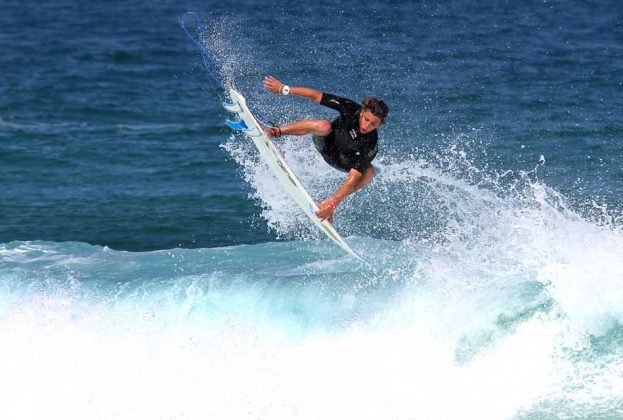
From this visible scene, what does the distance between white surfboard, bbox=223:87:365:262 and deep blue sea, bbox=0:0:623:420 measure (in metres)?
0.73

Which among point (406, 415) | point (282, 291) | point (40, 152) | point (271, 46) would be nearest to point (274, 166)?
point (282, 291)

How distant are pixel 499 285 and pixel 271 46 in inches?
488

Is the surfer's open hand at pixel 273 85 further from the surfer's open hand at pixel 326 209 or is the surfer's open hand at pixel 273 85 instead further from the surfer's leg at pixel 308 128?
the surfer's open hand at pixel 326 209

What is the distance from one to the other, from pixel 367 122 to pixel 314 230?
354 centimetres

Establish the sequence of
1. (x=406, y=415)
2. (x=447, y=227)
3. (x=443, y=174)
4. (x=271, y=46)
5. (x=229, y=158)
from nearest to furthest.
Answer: (x=406, y=415), (x=447, y=227), (x=443, y=174), (x=229, y=158), (x=271, y=46)

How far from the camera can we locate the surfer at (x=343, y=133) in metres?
10.0

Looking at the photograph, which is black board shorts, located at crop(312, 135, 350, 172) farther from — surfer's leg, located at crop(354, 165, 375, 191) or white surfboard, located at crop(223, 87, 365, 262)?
white surfboard, located at crop(223, 87, 365, 262)

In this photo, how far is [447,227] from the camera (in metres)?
12.9

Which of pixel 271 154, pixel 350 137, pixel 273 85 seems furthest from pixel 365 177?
pixel 273 85

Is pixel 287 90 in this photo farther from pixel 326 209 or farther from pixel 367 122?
pixel 326 209

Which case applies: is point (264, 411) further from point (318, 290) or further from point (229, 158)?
point (229, 158)

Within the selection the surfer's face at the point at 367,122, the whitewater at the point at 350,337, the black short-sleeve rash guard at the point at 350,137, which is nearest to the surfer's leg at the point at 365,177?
the black short-sleeve rash guard at the point at 350,137

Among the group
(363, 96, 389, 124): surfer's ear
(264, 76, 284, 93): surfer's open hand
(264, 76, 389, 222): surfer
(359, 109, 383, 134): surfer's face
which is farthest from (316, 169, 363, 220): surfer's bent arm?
(264, 76, 284, 93): surfer's open hand

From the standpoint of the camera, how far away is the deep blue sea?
375 inches
